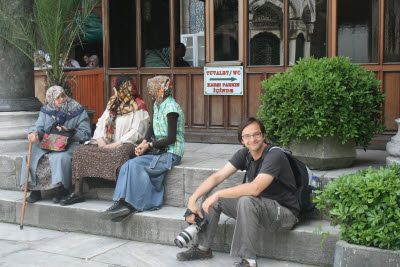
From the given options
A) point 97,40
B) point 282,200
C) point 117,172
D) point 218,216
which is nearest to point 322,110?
point 282,200

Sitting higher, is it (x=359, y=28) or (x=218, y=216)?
(x=359, y=28)

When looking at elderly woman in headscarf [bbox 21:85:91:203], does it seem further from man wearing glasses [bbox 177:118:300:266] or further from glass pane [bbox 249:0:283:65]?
glass pane [bbox 249:0:283:65]

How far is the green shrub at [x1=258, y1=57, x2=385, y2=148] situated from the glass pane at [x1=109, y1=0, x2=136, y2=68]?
370 cm

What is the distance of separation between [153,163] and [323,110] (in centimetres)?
187

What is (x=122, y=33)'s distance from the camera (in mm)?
8812

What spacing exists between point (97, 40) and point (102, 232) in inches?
269

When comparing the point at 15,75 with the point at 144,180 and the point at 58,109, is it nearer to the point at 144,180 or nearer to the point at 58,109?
the point at 58,109

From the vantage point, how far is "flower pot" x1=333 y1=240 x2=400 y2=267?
12.8ft

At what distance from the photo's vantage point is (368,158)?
635 cm

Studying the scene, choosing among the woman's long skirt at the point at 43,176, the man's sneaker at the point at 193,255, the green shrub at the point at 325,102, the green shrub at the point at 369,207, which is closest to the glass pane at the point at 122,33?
the woman's long skirt at the point at 43,176

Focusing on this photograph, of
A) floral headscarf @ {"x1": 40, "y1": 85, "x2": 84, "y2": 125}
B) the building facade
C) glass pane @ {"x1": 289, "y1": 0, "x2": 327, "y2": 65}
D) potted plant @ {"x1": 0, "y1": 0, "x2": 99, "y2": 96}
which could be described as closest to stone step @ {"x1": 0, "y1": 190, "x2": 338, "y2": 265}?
floral headscarf @ {"x1": 40, "y1": 85, "x2": 84, "y2": 125}

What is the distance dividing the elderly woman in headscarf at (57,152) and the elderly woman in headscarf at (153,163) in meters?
0.98

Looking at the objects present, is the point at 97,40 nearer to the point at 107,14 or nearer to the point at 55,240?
the point at 107,14

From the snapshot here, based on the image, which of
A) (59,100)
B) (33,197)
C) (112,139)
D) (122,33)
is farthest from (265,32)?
(33,197)
